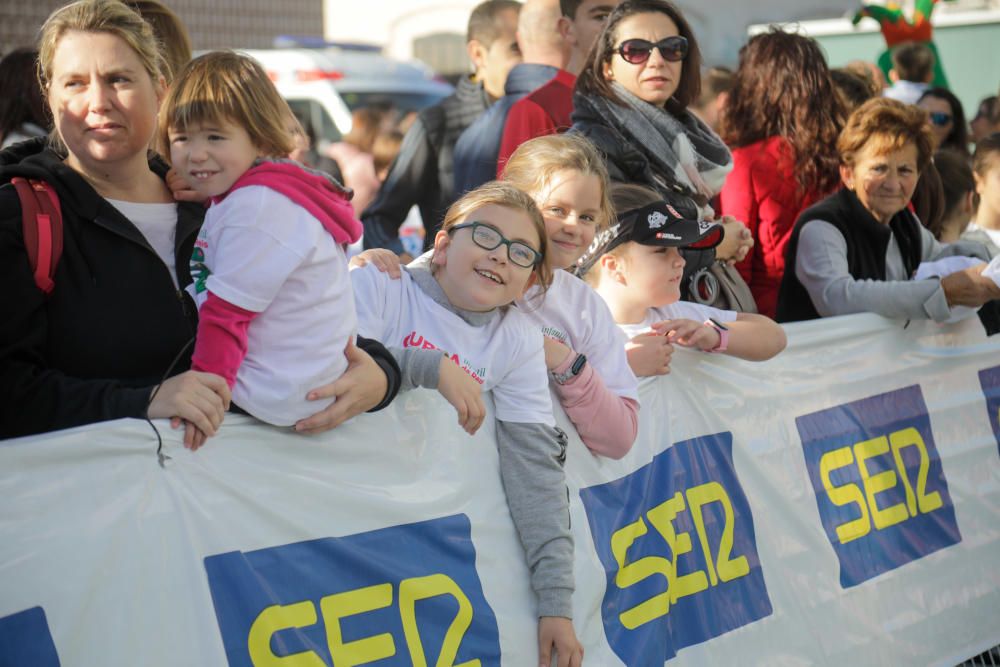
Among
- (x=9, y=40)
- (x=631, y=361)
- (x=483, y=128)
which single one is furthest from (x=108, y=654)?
(x=9, y=40)

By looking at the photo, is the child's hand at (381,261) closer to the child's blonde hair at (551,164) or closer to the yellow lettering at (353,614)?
the child's blonde hair at (551,164)

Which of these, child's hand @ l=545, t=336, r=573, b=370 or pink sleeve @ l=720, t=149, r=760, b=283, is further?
pink sleeve @ l=720, t=149, r=760, b=283

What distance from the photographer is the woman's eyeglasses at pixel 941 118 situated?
8453mm

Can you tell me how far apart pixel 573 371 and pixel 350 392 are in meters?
0.81

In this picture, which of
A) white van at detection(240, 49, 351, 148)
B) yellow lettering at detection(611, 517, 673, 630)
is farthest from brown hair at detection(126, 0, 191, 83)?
white van at detection(240, 49, 351, 148)

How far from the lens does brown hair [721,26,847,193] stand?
18.7ft

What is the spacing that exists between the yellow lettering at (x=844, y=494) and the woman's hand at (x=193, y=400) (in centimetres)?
264

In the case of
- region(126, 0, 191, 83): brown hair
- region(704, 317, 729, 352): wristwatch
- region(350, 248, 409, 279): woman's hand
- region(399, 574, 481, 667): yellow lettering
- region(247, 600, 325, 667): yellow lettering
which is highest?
region(126, 0, 191, 83): brown hair

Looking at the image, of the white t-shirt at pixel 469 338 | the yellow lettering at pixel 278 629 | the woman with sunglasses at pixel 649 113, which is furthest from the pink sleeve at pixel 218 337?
the woman with sunglasses at pixel 649 113

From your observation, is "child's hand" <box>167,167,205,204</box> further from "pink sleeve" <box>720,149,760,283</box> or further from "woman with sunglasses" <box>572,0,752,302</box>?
"pink sleeve" <box>720,149,760,283</box>

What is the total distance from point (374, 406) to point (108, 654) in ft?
2.75

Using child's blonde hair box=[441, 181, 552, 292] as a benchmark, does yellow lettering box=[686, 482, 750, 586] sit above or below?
below

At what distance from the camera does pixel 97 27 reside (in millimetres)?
2910

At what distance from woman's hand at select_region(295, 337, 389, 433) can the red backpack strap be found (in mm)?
603
